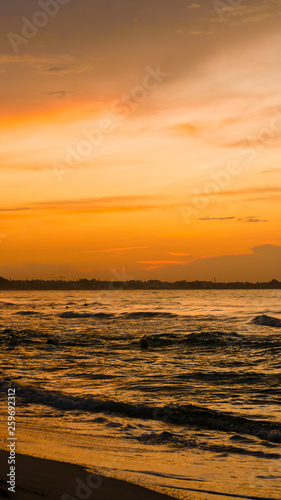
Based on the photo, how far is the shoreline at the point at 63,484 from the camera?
651cm

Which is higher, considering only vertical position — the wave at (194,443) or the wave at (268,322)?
the wave at (194,443)

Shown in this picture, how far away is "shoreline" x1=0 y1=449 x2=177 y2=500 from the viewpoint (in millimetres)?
Result: 6512

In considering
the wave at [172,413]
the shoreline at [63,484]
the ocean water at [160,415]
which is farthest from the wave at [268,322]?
the shoreline at [63,484]

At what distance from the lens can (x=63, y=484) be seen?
7008 millimetres

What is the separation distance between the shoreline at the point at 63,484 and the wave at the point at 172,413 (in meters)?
4.51

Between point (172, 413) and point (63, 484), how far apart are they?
601 cm

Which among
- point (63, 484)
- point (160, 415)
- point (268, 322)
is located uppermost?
point (63, 484)

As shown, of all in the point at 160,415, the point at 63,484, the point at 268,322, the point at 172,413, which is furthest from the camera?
the point at 268,322

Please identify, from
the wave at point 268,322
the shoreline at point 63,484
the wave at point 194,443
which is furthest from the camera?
the wave at point 268,322

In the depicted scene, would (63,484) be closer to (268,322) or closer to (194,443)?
(194,443)

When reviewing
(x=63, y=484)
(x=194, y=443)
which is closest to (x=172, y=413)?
(x=194, y=443)

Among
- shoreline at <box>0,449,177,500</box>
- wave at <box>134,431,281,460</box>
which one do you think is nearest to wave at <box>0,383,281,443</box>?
wave at <box>134,431,281,460</box>

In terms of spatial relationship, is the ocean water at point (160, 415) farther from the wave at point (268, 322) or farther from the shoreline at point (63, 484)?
the wave at point (268, 322)

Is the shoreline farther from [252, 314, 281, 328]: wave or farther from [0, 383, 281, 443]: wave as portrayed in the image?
[252, 314, 281, 328]: wave
